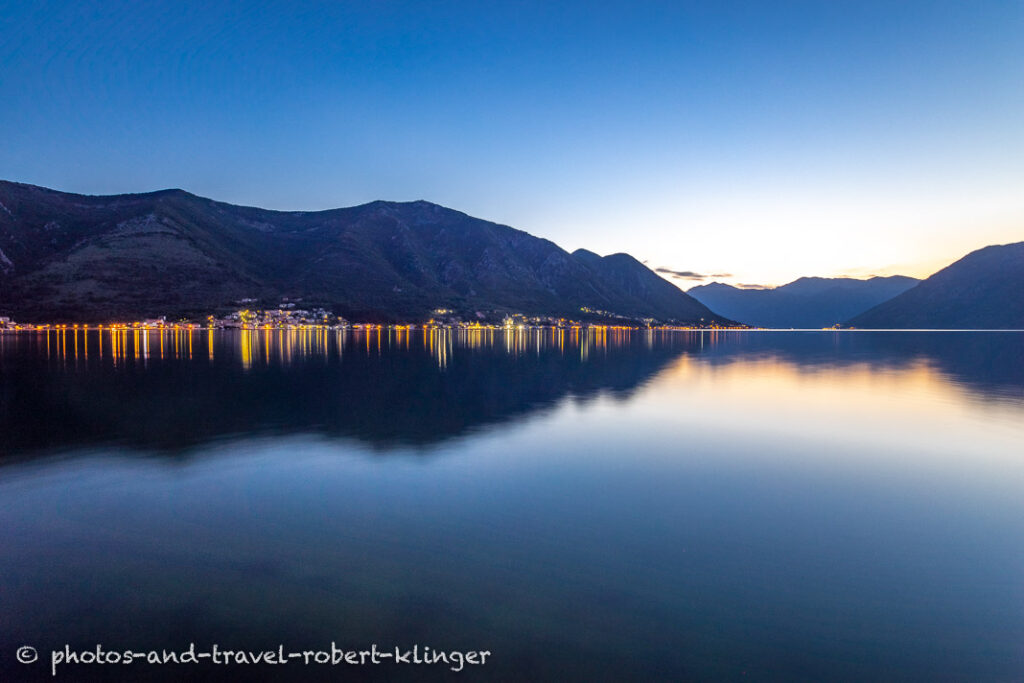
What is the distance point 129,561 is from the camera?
31.8 ft

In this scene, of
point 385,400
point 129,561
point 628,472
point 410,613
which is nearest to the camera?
point 410,613

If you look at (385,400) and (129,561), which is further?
(385,400)

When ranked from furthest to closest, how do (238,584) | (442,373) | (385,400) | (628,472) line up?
(442,373) < (385,400) < (628,472) < (238,584)

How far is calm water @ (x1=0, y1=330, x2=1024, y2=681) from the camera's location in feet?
24.3

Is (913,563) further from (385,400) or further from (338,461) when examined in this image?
(385,400)

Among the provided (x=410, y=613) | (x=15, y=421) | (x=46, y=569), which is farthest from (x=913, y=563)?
(x=15, y=421)

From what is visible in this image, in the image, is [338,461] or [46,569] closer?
[46,569]

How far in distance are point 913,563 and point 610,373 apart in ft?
129

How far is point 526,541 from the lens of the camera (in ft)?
36.1

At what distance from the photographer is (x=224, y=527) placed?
11547 mm

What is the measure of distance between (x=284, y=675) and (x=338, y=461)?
1083 centimetres

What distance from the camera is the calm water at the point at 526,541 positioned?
7.39 meters

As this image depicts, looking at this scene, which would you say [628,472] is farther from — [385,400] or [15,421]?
[15,421]

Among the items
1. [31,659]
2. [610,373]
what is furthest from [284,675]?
[610,373]
